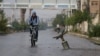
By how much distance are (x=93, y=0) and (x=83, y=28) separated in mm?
6450

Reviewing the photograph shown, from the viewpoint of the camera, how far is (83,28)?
78.4 m

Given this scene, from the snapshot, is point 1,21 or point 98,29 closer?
point 98,29

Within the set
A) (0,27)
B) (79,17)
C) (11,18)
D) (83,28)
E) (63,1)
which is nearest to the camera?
(0,27)

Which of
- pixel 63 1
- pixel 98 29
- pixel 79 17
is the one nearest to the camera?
pixel 98 29

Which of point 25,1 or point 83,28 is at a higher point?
point 25,1

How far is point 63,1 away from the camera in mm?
87125

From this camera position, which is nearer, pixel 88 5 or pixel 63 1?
pixel 88 5

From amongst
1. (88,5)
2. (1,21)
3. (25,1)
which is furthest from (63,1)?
(1,21)

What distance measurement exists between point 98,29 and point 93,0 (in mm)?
40433

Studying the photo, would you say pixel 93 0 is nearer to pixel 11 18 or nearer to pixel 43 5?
pixel 43 5

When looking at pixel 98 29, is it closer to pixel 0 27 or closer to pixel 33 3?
pixel 0 27

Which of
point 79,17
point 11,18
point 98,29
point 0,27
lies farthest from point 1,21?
point 11,18

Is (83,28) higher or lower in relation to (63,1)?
lower

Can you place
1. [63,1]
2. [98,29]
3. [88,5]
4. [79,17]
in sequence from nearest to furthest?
[98,29] < [79,17] < [88,5] < [63,1]
